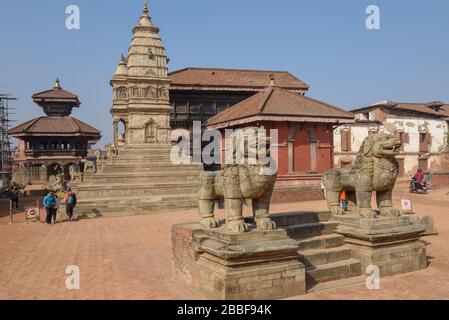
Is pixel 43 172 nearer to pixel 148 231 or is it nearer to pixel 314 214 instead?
pixel 148 231

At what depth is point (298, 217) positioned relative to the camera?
8.27 metres

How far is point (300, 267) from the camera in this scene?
6.27 m

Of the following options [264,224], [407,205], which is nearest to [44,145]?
[407,205]

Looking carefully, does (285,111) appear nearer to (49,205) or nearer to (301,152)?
(301,152)

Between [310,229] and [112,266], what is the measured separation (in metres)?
4.61

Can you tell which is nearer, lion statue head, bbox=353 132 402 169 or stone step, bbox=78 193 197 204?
lion statue head, bbox=353 132 402 169

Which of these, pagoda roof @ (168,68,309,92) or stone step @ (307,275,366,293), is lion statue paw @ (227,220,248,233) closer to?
stone step @ (307,275,366,293)

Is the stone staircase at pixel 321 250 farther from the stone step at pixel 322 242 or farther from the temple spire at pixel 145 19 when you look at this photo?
the temple spire at pixel 145 19

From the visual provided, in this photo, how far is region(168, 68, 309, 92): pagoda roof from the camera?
3503 centimetres

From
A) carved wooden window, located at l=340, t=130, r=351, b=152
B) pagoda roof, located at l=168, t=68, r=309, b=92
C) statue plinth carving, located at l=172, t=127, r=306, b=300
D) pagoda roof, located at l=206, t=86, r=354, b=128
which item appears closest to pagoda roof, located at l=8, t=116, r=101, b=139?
pagoda roof, located at l=168, t=68, r=309, b=92

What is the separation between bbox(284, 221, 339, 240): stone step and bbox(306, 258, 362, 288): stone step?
0.82 metres

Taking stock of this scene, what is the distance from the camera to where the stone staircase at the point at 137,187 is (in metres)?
19.1

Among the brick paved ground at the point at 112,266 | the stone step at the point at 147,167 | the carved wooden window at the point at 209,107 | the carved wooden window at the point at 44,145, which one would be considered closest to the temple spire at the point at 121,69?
the carved wooden window at the point at 209,107
